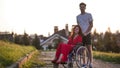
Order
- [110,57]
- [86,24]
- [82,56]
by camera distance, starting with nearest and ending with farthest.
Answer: [82,56] → [86,24] → [110,57]

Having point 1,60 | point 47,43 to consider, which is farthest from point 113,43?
point 1,60

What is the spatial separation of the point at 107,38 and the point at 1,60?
77.3 metres

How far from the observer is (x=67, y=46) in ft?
36.3

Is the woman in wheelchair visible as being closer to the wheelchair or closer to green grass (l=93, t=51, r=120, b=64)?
the wheelchair

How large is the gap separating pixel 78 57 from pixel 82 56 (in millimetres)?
208

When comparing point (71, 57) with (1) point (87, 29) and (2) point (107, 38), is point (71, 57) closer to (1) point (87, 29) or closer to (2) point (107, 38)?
(1) point (87, 29)

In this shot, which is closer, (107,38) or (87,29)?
(87,29)

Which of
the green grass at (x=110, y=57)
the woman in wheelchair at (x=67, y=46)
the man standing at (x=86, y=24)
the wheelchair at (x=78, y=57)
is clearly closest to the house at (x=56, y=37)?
the green grass at (x=110, y=57)

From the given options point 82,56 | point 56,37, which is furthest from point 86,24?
point 56,37

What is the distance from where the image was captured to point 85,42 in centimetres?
1163

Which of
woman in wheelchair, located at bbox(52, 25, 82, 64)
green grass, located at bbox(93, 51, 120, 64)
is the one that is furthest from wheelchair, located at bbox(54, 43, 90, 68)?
green grass, located at bbox(93, 51, 120, 64)

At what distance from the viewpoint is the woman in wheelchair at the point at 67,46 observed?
1110 centimetres

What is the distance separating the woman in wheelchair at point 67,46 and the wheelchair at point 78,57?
0.12 meters

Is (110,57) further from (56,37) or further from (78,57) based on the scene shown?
(56,37)
